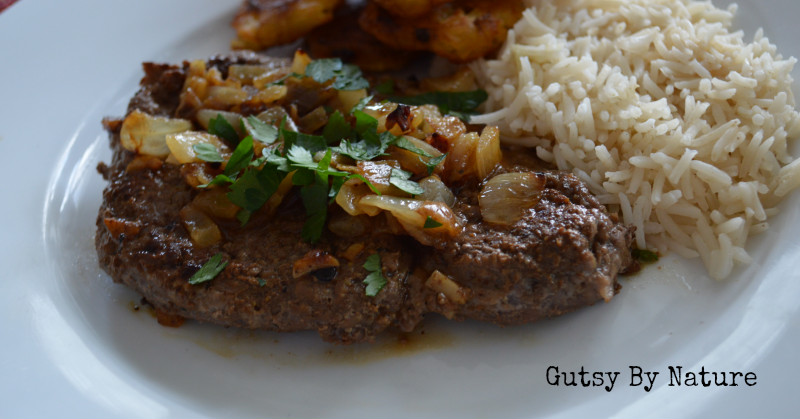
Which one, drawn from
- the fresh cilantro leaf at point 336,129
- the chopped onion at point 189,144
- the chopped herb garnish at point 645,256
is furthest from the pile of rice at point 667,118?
the chopped onion at point 189,144

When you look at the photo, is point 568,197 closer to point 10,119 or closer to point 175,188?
point 175,188

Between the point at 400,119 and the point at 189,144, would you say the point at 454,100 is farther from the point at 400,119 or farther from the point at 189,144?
the point at 189,144

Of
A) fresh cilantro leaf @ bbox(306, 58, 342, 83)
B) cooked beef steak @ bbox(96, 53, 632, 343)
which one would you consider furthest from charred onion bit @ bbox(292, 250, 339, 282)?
fresh cilantro leaf @ bbox(306, 58, 342, 83)

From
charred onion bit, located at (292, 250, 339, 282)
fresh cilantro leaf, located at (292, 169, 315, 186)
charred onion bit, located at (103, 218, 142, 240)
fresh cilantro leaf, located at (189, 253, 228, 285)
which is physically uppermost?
fresh cilantro leaf, located at (292, 169, 315, 186)

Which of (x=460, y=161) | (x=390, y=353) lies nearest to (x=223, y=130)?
(x=460, y=161)

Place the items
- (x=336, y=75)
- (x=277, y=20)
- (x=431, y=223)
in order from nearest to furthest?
1. (x=431, y=223)
2. (x=336, y=75)
3. (x=277, y=20)

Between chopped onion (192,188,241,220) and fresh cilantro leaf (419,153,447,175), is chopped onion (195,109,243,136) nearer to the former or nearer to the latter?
chopped onion (192,188,241,220)
